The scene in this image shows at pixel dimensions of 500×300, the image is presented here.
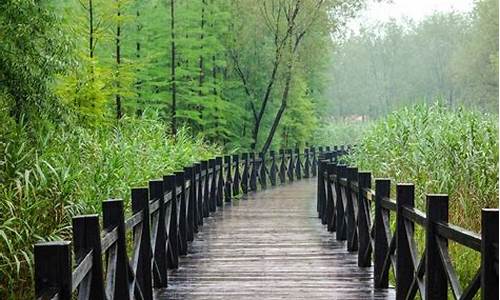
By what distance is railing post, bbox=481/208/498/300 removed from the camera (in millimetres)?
2768

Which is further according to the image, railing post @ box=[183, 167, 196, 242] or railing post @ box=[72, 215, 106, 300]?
railing post @ box=[183, 167, 196, 242]

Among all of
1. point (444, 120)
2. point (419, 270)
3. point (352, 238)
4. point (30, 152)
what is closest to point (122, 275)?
point (419, 270)

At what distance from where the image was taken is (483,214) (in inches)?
109

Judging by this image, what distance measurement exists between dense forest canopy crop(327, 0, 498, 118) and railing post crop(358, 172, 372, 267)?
33784 millimetres

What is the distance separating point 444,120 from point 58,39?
5.65m

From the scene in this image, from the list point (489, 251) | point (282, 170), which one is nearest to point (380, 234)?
→ point (489, 251)

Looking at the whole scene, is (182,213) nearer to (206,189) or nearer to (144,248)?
(144,248)

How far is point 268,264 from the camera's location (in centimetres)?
638

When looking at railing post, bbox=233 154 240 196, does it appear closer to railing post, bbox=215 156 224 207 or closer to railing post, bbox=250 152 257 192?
railing post, bbox=250 152 257 192

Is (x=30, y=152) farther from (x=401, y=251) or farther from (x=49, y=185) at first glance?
(x=401, y=251)

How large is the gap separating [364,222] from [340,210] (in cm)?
171

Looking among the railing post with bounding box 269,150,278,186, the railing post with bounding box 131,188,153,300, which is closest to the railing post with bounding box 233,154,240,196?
the railing post with bounding box 269,150,278,186

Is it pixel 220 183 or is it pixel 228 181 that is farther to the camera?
pixel 228 181

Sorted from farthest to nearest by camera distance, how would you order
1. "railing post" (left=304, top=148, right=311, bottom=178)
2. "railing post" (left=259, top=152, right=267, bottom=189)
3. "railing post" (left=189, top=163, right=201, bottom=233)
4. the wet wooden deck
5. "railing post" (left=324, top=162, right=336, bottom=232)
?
"railing post" (left=304, top=148, right=311, bottom=178) < "railing post" (left=259, top=152, right=267, bottom=189) < "railing post" (left=324, top=162, right=336, bottom=232) < "railing post" (left=189, top=163, right=201, bottom=233) < the wet wooden deck
